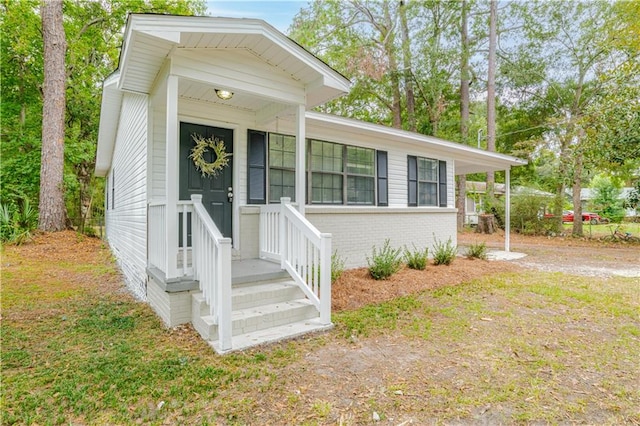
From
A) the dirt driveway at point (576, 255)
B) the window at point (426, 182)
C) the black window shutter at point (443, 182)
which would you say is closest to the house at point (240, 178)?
the window at point (426, 182)

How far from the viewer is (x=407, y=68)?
16.2 m

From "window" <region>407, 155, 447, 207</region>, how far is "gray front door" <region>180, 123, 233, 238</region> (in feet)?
15.2

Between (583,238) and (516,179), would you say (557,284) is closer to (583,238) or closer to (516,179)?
(583,238)

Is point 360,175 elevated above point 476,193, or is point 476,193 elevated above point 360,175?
point 476,193

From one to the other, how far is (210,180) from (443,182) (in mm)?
6371

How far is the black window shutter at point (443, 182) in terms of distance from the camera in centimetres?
897

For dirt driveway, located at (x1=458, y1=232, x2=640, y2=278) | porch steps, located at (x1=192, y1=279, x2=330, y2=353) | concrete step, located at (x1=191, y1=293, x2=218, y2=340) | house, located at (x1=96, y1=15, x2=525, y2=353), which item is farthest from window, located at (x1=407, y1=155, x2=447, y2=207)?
concrete step, located at (x1=191, y1=293, x2=218, y2=340)

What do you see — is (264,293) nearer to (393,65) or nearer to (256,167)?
(256,167)

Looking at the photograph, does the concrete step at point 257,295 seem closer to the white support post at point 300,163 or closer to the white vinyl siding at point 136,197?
the white support post at point 300,163

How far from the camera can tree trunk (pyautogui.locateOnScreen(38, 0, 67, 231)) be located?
998 centimetres

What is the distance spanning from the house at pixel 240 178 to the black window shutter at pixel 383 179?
0.12 ft

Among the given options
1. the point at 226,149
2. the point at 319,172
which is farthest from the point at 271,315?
the point at 319,172

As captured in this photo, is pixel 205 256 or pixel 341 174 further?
pixel 341 174

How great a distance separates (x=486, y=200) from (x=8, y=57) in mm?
20699
